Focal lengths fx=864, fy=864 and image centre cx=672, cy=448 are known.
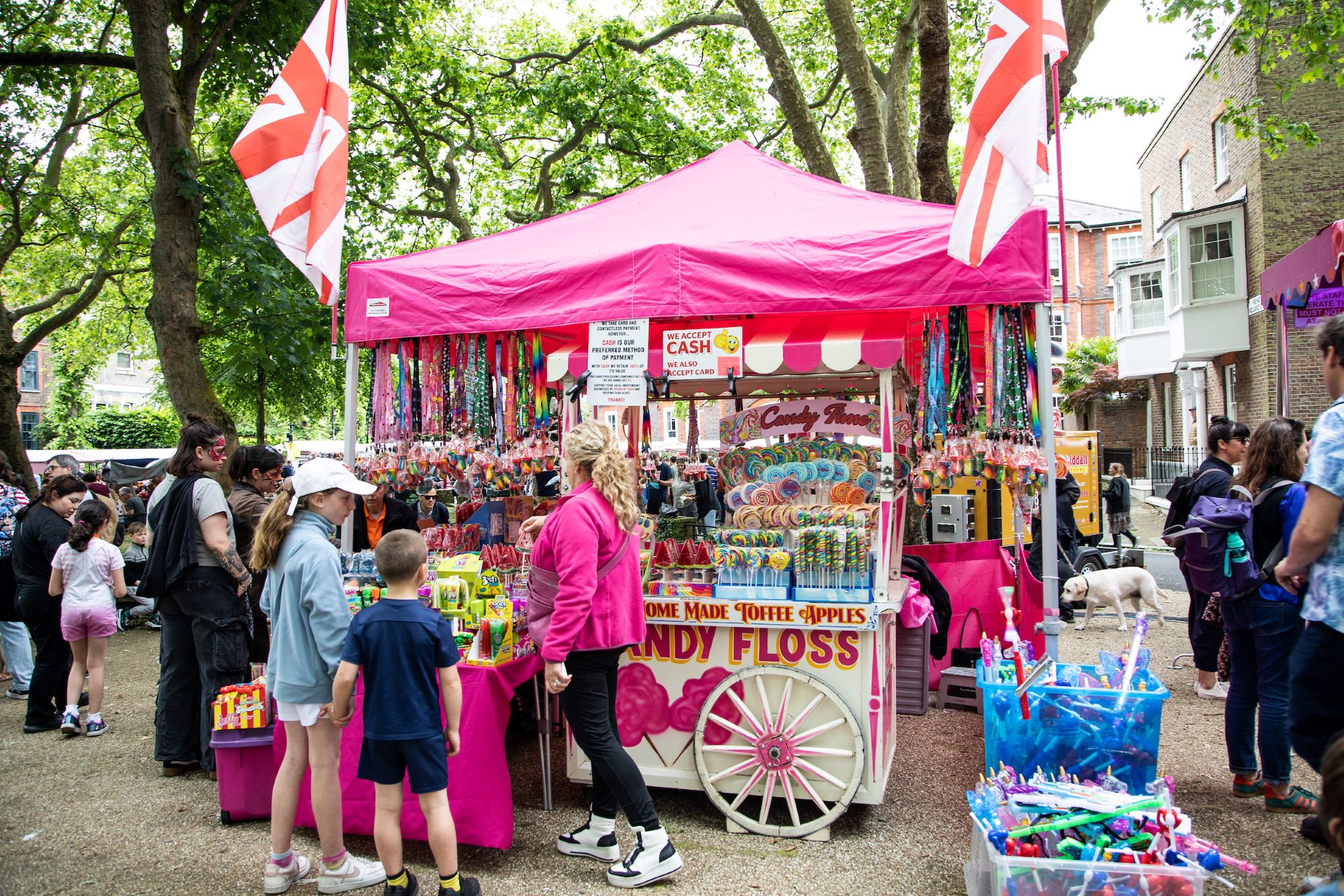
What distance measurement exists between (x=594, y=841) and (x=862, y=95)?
7784mm

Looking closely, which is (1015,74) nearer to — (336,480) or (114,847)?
(336,480)

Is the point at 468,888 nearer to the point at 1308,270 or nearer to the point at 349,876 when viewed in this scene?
the point at 349,876

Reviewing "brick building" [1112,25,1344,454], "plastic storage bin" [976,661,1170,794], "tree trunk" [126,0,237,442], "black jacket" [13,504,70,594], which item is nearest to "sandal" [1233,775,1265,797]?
"plastic storage bin" [976,661,1170,794]

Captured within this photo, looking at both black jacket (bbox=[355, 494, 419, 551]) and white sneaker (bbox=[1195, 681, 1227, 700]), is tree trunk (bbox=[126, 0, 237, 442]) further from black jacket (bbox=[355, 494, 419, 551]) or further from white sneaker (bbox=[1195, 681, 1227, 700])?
white sneaker (bbox=[1195, 681, 1227, 700])

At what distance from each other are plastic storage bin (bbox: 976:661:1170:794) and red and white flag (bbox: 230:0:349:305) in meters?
3.98

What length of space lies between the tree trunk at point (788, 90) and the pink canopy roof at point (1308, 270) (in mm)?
4415

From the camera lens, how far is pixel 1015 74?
12.7 ft

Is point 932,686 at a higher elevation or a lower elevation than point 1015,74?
lower

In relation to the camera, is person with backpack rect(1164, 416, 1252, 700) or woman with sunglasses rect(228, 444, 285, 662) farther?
person with backpack rect(1164, 416, 1252, 700)

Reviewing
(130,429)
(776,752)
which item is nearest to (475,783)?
(776,752)

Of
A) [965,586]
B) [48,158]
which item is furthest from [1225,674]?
[48,158]

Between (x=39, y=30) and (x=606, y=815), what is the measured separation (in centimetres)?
1199

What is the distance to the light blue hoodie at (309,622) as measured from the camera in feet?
10.8

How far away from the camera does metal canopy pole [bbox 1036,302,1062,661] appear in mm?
4004
